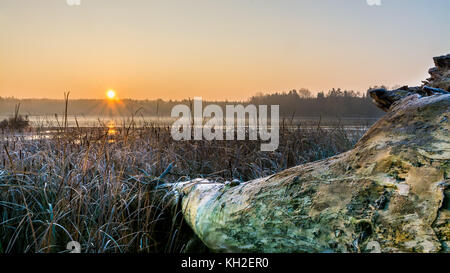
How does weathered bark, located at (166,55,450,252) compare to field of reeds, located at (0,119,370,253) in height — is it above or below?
above

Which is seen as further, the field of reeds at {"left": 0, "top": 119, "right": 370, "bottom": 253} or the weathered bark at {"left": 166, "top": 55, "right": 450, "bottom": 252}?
the field of reeds at {"left": 0, "top": 119, "right": 370, "bottom": 253}

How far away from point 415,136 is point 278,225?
0.71 m

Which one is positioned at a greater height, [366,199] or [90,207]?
[366,199]

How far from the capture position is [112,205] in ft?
7.79

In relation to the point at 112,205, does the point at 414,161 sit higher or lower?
higher

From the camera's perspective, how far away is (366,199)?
1.27m

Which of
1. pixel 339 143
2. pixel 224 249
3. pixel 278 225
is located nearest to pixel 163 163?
pixel 224 249

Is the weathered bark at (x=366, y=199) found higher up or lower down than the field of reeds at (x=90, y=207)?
higher up

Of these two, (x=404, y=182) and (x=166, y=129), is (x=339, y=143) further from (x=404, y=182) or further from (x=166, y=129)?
(x=404, y=182)

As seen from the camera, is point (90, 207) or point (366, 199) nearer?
point (366, 199)

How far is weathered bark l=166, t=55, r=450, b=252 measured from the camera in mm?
1143

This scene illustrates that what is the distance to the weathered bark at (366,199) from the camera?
114 cm

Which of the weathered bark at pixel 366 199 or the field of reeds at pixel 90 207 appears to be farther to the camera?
the field of reeds at pixel 90 207
